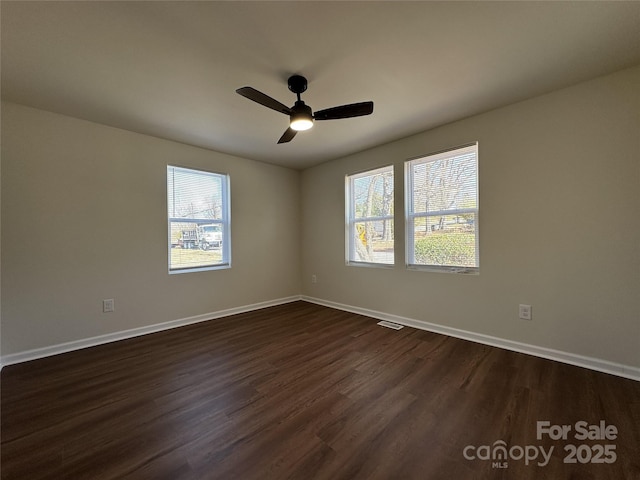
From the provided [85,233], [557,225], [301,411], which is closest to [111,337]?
[85,233]

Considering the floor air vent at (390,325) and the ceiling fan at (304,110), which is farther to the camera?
the floor air vent at (390,325)

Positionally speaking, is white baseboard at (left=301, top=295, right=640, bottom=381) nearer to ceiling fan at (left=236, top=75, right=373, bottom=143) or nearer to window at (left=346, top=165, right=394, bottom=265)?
window at (left=346, top=165, right=394, bottom=265)

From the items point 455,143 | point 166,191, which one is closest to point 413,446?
point 455,143

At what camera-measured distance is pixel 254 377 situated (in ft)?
7.22

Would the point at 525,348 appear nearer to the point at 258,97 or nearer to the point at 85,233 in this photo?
the point at 258,97

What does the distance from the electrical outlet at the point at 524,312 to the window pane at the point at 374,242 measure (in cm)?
152

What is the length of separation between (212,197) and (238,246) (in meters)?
0.84

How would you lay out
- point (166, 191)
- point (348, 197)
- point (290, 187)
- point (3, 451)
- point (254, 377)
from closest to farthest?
point (3, 451) < point (254, 377) < point (166, 191) < point (348, 197) < point (290, 187)

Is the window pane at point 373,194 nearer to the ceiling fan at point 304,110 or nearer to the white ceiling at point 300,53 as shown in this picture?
the white ceiling at point 300,53

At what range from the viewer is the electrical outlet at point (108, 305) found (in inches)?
116

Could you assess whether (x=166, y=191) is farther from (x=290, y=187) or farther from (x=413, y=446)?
(x=413, y=446)

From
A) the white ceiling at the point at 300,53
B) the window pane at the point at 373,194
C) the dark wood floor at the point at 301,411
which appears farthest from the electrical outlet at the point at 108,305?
the window pane at the point at 373,194

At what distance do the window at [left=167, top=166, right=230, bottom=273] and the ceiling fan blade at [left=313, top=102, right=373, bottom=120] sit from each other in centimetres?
239

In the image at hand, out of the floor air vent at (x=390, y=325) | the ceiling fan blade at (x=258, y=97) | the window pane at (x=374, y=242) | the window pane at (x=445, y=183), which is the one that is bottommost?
the floor air vent at (x=390, y=325)
